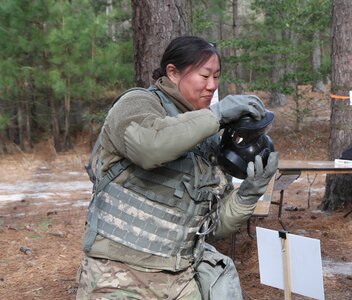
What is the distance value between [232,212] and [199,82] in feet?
1.83

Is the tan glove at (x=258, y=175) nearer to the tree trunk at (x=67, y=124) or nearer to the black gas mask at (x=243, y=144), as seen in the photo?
the black gas mask at (x=243, y=144)

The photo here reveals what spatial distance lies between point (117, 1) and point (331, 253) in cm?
1257

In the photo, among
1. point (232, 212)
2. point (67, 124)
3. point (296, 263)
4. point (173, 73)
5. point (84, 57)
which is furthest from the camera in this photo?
point (67, 124)

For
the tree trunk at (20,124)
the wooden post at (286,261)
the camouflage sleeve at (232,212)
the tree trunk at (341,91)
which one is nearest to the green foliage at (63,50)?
the tree trunk at (20,124)

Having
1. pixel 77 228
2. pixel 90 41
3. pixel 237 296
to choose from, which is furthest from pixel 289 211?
pixel 90 41

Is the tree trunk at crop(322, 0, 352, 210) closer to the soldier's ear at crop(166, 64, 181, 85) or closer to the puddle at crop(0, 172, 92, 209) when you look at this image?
the puddle at crop(0, 172, 92, 209)

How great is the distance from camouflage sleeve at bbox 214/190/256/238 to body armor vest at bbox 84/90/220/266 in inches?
8.2

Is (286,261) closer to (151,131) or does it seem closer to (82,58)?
(151,131)

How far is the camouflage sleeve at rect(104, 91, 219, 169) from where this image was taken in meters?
1.81

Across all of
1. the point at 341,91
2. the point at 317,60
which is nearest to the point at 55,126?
the point at 341,91

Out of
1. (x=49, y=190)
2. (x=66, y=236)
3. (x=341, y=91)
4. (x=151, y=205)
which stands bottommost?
(x=49, y=190)

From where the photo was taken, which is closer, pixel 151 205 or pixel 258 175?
pixel 151 205

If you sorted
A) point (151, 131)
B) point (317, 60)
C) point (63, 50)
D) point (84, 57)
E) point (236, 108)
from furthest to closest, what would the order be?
point (317, 60), point (84, 57), point (63, 50), point (236, 108), point (151, 131)

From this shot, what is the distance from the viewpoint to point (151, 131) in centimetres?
182
